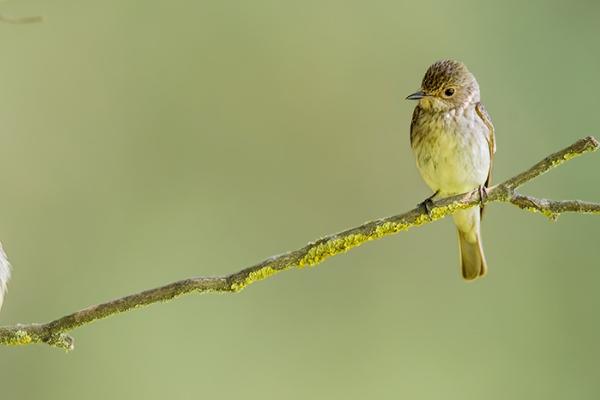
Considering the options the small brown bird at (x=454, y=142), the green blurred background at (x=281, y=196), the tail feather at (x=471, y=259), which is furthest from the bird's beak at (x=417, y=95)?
the green blurred background at (x=281, y=196)

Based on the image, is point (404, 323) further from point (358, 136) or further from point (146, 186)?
point (146, 186)

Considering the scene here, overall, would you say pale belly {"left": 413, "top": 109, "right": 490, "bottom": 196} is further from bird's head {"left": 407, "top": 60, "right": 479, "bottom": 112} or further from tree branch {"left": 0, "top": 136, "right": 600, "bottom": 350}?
tree branch {"left": 0, "top": 136, "right": 600, "bottom": 350}

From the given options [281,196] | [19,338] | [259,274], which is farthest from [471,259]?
[281,196]

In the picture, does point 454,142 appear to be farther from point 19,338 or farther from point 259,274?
point 19,338

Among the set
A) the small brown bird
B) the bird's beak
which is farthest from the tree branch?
the small brown bird

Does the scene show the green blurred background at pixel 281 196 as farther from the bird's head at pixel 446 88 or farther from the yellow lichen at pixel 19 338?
the yellow lichen at pixel 19 338

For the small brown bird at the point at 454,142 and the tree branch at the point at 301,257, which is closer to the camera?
the tree branch at the point at 301,257

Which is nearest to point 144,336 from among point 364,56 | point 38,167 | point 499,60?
point 38,167
